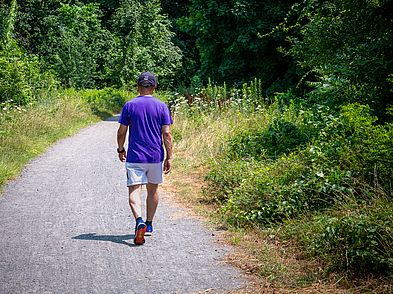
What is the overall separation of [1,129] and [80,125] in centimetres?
756

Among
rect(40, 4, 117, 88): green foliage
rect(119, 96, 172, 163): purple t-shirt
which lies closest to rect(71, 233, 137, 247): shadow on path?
rect(119, 96, 172, 163): purple t-shirt

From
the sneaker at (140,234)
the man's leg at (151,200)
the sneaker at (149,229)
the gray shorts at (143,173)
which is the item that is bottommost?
the sneaker at (149,229)

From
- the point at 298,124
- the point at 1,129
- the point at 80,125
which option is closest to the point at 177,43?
the point at 80,125

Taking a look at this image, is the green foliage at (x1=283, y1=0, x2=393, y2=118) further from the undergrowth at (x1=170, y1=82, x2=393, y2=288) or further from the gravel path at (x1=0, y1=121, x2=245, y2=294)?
the gravel path at (x1=0, y1=121, x2=245, y2=294)

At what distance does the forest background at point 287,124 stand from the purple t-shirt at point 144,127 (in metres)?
1.42

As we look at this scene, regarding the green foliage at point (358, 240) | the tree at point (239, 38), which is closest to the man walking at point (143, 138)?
the green foliage at point (358, 240)

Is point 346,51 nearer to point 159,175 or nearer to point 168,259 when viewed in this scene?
point 159,175

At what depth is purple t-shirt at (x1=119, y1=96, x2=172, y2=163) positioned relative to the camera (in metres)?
7.26

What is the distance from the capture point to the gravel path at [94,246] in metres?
5.58

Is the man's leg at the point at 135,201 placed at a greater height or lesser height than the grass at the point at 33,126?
greater

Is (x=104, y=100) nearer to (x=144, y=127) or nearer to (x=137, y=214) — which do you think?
(x=144, y=127)

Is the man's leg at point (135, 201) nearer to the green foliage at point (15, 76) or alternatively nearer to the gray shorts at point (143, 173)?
the gray shorts at point (143, 173)

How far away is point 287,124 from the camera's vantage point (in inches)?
425

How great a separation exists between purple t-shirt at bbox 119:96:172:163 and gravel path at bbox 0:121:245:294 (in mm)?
1051
